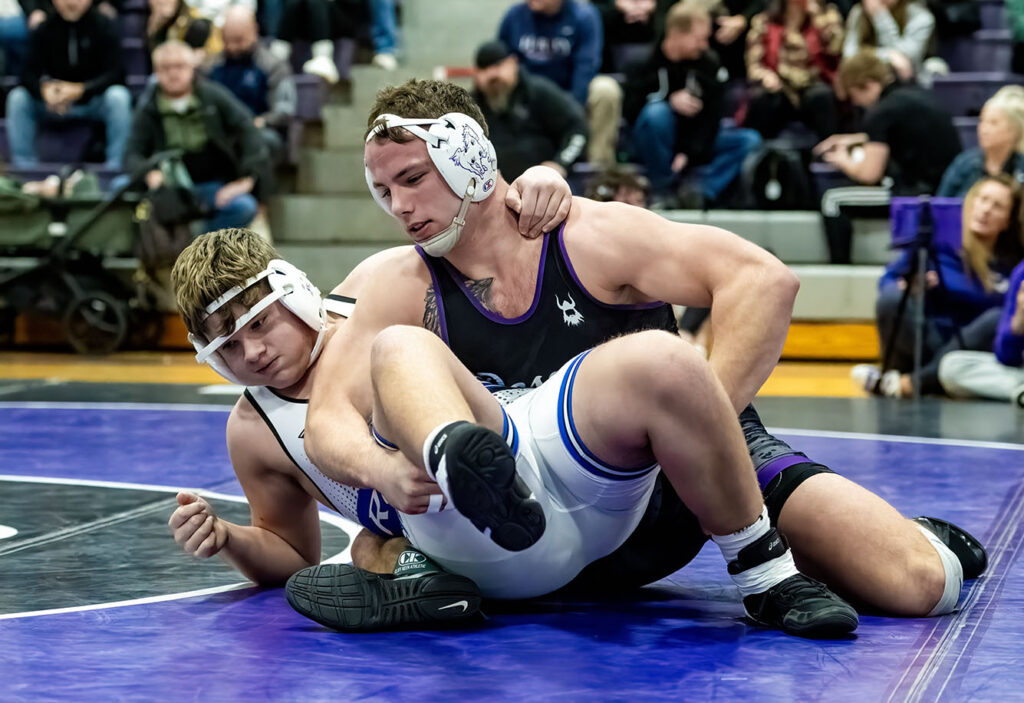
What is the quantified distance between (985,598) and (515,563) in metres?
1.04

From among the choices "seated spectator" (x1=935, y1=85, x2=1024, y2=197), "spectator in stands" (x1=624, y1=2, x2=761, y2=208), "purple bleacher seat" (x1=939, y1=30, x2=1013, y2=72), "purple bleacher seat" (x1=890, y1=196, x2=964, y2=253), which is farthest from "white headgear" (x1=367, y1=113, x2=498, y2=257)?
"purple bleacher seat" (x1=939, y1=30, x2=1013, y2=72)

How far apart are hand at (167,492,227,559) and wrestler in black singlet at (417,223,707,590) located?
60cm

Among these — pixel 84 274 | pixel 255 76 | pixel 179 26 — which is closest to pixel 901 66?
pixel 255 76

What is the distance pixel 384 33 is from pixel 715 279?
7923 millimetres

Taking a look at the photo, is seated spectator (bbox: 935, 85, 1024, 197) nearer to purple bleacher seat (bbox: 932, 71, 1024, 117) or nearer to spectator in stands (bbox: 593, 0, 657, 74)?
purple bleacher seat (bbox: 932, 71, 1024, 117)

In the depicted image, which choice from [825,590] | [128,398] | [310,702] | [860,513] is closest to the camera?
[310,702]

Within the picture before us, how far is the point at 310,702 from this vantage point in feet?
7.57

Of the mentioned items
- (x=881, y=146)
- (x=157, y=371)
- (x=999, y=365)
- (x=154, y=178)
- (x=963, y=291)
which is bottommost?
(x=157, y=371)

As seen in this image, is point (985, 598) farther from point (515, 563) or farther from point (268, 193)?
point (268, 193)

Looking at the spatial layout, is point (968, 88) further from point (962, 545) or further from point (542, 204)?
point (542, 204)

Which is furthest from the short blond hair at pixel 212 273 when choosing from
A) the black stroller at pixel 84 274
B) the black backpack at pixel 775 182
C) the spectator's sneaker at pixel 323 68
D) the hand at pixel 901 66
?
the spectator's sneaker at pixel 323 68

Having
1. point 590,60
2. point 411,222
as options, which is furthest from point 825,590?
point 590,60

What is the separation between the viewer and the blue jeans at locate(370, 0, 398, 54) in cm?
1038

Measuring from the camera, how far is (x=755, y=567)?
2.74 meters
